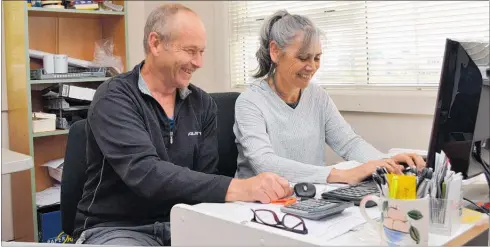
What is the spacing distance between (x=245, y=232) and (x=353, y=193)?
401mm

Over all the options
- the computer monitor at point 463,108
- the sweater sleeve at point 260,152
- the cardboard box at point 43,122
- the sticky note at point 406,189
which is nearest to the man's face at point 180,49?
the sweater sleeve at point 260,152

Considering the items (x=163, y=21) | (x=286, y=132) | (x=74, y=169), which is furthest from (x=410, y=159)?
(x=74, y=169)

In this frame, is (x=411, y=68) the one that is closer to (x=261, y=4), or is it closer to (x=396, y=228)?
(x=261, y=4)

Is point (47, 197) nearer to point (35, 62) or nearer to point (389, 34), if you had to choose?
point (35, 62)

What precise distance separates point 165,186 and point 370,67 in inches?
62.4

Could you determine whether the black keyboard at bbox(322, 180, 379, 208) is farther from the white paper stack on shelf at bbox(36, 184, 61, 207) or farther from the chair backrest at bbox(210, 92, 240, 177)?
the white paper stack on shelf at bbox(36, 184, 61, 207)


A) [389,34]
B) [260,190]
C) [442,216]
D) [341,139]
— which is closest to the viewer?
[442,216]

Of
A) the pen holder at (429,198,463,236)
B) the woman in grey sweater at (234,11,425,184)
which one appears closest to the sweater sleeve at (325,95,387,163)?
the woman in grey sweater at (234,11,425,184)

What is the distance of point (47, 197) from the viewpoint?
277 cm

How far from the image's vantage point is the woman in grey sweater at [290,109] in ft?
6.24

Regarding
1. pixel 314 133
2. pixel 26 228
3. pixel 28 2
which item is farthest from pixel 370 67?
pixel 26 228

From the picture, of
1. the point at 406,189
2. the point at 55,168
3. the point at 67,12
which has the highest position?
the point at 67,12

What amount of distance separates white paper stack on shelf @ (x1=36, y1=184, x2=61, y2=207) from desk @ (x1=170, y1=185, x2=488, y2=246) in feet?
5.62

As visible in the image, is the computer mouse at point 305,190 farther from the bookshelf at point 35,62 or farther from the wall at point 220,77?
the bookshelf at point 35,62
